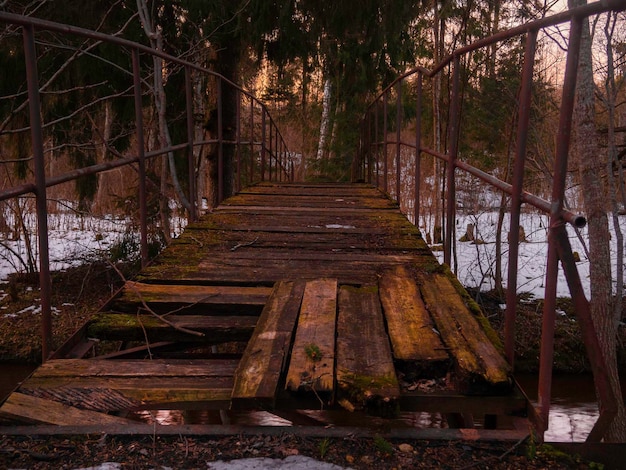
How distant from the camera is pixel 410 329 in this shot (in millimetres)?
2215

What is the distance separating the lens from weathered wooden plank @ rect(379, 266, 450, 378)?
1922 millimetres

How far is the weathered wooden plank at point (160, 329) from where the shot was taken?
2.44 metres

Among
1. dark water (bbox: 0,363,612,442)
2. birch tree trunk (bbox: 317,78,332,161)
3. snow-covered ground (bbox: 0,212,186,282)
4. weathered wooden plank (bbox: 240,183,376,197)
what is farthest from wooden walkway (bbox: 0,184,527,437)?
birch tree trunk (bbox: 317,78,332,161)

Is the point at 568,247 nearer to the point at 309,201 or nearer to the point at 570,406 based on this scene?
the point at 309,201

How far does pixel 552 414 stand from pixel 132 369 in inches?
259

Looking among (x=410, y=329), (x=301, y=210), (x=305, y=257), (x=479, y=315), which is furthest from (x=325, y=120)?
(x=410, y=329)

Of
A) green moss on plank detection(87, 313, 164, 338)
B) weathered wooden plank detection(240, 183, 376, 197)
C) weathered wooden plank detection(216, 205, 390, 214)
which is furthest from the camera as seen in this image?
weathered wooden plank detection(240, 183, 376, 197)

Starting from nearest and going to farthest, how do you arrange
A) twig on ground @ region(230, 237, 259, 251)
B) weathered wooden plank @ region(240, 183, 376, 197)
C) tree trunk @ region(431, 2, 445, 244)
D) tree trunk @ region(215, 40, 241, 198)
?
twig on ground @ region(230, 237, 259, 251) → weathered wooden plank @ region(240, 183, 376, 197) → tree trunk @ region(215, 40, 241, 198) → tree trunk @ region(431, 2, 445, 244)

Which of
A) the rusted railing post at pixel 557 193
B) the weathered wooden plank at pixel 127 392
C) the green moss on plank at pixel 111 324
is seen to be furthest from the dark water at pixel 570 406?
the weathered wooden plank at pixel 127 392

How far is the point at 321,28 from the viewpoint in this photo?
725 cm

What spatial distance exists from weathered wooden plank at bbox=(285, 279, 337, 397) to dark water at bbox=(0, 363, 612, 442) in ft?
12.4

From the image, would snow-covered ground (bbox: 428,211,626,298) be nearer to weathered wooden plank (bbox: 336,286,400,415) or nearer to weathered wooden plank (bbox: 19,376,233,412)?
weathered wooden plank (bbox: 336,286,400,415)

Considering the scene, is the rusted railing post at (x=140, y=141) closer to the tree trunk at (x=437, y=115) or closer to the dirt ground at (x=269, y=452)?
the dirt ground at (x=269, y=452)

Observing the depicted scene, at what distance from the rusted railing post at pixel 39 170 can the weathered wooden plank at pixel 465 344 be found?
1.45 m
